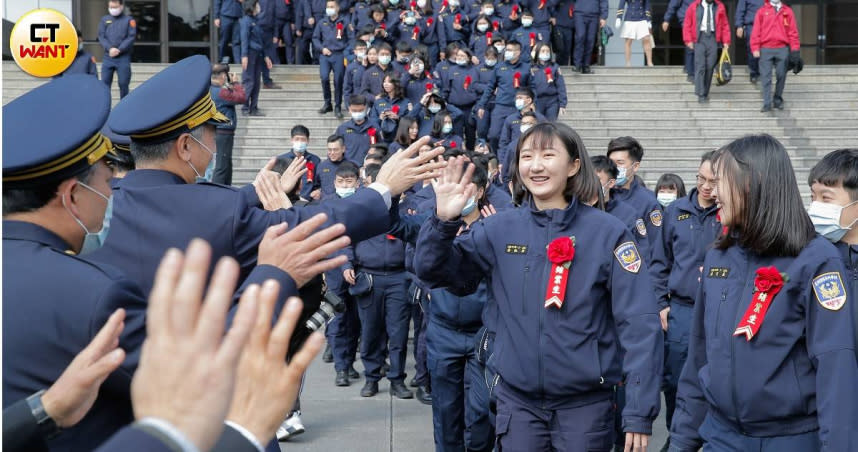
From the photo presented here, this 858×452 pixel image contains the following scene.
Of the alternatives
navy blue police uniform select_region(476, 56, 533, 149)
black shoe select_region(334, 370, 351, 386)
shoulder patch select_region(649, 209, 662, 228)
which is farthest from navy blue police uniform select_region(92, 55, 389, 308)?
navy blue police uniform select_region(476, 56, 533, 149)

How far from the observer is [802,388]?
3.62 metres

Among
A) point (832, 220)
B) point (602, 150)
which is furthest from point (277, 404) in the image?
point (602, 150)

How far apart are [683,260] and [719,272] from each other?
130 inches

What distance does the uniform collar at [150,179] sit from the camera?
129 inches

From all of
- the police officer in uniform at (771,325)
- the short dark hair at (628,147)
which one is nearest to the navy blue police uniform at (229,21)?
Answer: the short dark hair at (628,147)

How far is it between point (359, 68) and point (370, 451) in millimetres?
9349

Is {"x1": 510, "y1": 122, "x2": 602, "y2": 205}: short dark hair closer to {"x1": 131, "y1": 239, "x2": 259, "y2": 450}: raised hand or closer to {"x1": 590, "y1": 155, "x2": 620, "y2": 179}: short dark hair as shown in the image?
{"x1": 131, "y1": 239, "x2": 259, "y2": 450}: raised hand

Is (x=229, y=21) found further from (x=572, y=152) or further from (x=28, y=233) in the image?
(x=28, y=233)

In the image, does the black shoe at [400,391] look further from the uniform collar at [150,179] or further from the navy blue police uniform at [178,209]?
the uniform collar at [150,179]

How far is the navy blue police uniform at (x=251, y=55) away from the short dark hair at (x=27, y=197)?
47.8 ft

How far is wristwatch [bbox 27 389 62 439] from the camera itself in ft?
7.11

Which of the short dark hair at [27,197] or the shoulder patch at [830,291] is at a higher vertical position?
the short dark hair at [27,197]

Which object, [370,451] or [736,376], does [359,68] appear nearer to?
[370,451]

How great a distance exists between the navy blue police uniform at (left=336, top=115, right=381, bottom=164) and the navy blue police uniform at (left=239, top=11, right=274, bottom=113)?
3.71 metres
